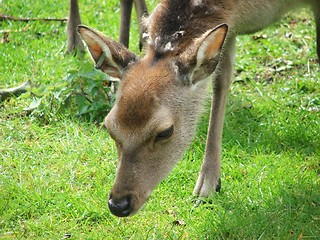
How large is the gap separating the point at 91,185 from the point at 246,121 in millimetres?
1689

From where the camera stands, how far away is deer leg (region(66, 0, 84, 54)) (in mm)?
7977

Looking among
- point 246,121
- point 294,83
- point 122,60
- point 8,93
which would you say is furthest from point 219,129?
point 8,93

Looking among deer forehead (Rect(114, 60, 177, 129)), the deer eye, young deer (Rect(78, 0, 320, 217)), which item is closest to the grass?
young deer (Rect(78, 0, 320, 217))

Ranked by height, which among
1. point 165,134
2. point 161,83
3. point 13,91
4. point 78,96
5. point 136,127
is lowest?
point 13,91

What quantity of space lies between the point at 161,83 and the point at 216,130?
1.22 meters

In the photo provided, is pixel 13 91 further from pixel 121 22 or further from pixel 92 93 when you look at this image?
pixel 121 22

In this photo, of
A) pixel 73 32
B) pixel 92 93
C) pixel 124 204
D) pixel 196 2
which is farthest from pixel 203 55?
pixel 73 32

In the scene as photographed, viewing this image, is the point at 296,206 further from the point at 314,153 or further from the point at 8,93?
the point at 8,93

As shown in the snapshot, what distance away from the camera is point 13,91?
717 cm

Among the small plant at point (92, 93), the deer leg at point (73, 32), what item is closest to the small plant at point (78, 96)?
the small plant at point (92, 93)

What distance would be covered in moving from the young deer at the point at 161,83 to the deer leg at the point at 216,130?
0.06m

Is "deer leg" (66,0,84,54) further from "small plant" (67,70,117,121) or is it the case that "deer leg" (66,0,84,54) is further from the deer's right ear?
the deer's right ear

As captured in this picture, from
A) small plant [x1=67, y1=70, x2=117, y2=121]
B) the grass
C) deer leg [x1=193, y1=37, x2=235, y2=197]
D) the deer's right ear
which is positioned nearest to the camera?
the deer's right ear

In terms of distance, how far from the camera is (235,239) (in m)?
5.07
